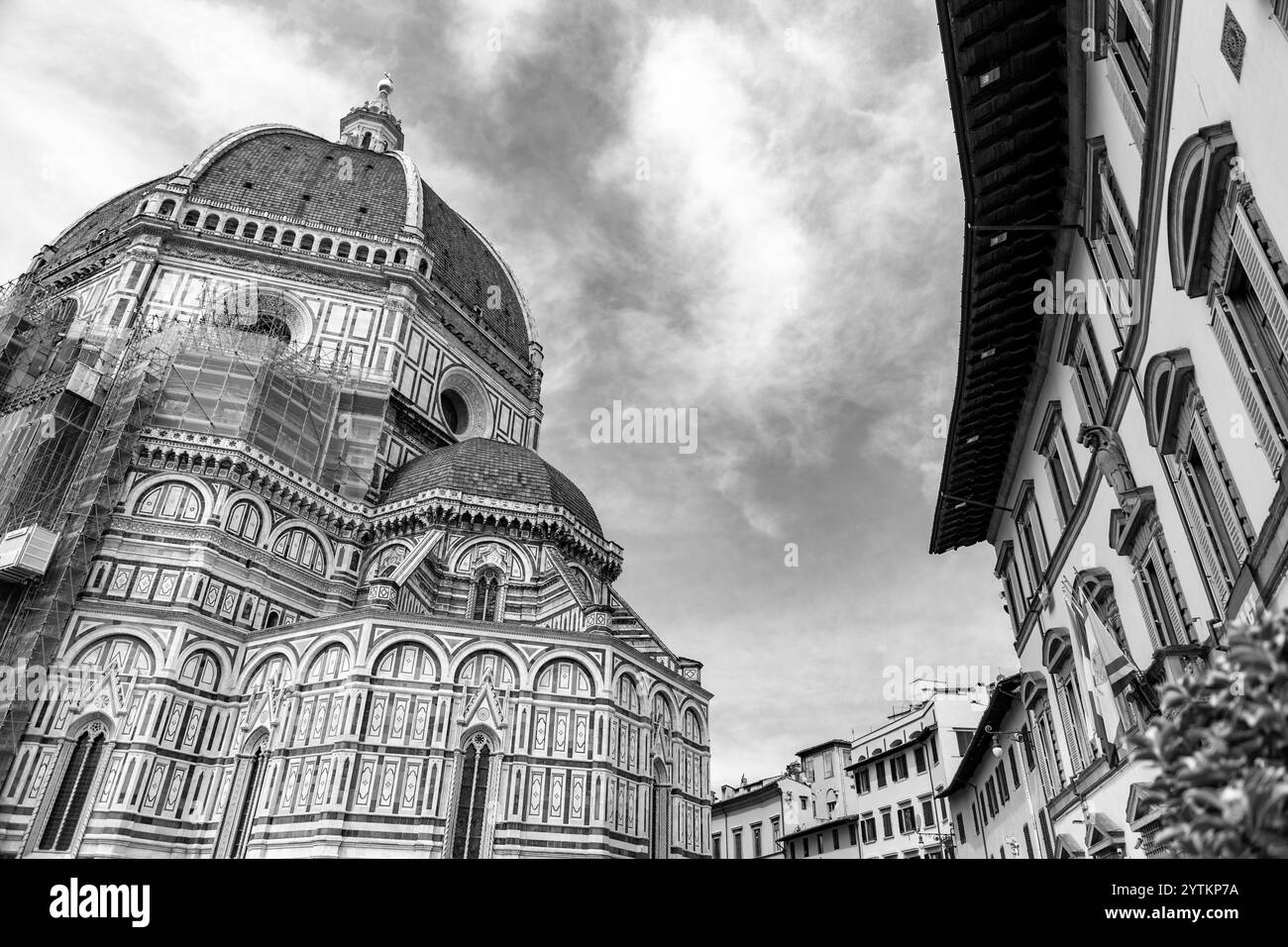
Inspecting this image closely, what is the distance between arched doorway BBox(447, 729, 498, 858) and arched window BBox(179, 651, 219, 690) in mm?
8552

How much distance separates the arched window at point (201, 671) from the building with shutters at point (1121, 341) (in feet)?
74.1

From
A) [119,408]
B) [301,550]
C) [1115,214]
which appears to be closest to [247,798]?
[301,550]

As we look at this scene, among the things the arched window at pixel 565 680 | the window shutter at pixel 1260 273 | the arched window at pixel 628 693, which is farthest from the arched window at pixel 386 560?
the window shutter at pixel 1260 273

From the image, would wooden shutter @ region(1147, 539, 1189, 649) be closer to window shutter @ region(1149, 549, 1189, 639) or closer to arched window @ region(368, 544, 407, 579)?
window shutter @ region(1149, 549, 1189, 639)

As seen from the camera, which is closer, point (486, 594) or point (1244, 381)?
point (1244, 381)

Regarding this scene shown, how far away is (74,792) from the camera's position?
22.0 m

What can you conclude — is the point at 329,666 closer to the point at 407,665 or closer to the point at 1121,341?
the point at 407,665

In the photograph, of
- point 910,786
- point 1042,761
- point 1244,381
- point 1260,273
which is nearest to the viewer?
point 1260,273

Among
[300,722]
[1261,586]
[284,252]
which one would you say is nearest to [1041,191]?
[1261,586]

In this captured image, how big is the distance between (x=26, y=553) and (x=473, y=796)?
15.2 meters

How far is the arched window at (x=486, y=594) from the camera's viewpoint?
2892 centimetres

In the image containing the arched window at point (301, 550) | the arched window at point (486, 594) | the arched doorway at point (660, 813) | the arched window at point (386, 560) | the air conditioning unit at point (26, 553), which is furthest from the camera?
the arched window at point (386, 560)

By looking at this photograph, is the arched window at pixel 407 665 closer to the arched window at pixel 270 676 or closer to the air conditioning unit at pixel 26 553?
the arched window at pixel 270 676
